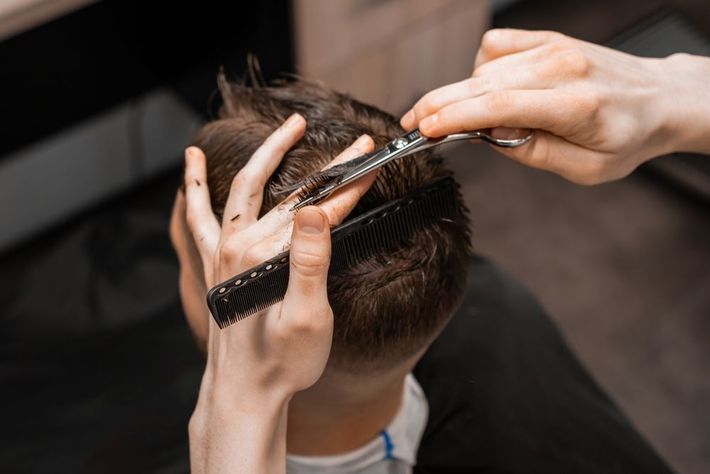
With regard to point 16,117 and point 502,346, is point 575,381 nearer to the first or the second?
point 502,346

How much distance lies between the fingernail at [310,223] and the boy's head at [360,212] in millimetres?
188

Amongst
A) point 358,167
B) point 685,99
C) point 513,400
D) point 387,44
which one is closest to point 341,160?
point 358,167

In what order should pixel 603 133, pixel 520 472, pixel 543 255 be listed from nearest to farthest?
pixel 603 133 < pixel 520 472 < pixel 543 255

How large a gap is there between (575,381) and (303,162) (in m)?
0.92

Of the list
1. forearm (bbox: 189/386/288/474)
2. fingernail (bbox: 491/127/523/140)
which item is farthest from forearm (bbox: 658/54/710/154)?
forearm (bbox: 189/386/288/474)

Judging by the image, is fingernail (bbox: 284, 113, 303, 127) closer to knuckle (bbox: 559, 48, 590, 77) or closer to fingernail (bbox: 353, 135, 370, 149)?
fingernail (bbox: 353, 135, 370, 149)

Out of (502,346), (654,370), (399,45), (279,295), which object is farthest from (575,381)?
(399,45)

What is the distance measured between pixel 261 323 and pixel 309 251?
0.14 m

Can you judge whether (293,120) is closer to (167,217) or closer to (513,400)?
(513,400)

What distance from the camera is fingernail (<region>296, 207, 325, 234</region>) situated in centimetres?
87

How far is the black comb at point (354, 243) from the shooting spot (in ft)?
3.07

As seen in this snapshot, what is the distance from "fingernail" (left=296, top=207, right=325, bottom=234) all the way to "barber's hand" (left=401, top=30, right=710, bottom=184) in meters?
0.21

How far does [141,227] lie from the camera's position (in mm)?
1979

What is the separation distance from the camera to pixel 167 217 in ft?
6.63
